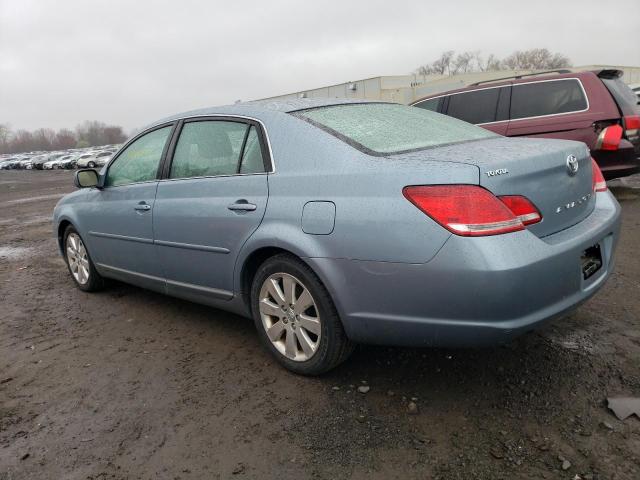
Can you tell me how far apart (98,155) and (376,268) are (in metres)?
49.0

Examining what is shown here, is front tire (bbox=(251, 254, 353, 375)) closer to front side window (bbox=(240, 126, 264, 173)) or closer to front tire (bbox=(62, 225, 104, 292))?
front side window (bbox=(240, 126, 264, 173))

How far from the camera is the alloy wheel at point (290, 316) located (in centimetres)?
274

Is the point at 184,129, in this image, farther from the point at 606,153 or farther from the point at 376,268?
the point at 606,153

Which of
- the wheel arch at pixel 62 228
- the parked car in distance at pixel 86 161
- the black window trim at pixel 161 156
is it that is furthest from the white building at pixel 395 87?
the black window trim at pixel 161 156

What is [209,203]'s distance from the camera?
3182 millimetres

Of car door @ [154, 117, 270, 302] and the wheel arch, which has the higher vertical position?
car door @ [154, 117, 270, 302]

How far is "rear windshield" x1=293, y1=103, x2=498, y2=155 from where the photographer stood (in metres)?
2.72

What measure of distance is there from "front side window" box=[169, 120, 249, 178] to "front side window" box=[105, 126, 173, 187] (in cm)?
25

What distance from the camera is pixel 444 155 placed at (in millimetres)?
2465

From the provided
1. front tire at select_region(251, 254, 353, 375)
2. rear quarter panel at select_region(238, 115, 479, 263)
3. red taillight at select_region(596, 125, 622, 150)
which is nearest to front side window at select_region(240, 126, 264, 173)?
rear quarter panel at select_region(238, 115, 479, 263)

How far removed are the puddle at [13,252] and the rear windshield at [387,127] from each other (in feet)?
19.1

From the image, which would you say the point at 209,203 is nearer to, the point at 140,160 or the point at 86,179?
the point at 140,160

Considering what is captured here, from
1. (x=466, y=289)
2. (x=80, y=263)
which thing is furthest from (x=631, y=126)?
(x=80, y=263)

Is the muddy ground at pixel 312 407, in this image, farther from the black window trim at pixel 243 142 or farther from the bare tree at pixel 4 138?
the bare tree at pixel 4 138
